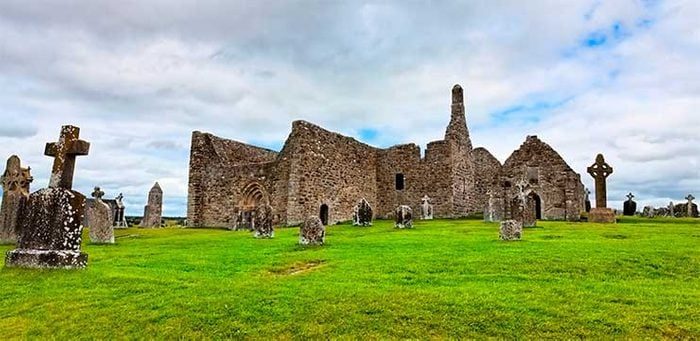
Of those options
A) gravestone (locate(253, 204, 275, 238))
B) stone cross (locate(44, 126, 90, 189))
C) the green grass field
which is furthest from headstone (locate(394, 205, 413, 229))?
stone cross (locate(44, 126, 90, 189))

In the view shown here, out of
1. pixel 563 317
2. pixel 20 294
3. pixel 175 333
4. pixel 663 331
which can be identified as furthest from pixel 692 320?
pixel 20 294

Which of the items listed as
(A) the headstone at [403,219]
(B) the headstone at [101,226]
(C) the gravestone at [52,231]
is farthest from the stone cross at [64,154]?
(A) the headstone at [403,219]

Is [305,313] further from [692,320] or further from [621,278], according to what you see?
[621,278]

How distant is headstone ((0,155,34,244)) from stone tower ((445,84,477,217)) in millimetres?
25354

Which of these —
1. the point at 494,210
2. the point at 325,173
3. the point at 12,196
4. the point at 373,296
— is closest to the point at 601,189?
the point at 494,210

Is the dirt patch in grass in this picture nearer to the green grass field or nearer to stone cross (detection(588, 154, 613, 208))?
the green grass field

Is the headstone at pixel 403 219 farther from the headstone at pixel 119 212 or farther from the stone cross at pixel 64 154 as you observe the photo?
the headstone at pixel 119 212

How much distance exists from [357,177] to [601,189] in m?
16.2

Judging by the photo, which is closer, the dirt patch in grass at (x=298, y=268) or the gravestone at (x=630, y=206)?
the dirt patch in grass at (x=298, y=268)

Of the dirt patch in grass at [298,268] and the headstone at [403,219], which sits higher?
the headstone at [403,219]

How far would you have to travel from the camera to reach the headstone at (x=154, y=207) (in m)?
36.8

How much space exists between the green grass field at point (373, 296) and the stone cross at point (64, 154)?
1.87m

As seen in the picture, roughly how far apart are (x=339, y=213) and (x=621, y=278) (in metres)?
25.3

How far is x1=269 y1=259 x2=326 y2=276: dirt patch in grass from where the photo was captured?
10499 mm
